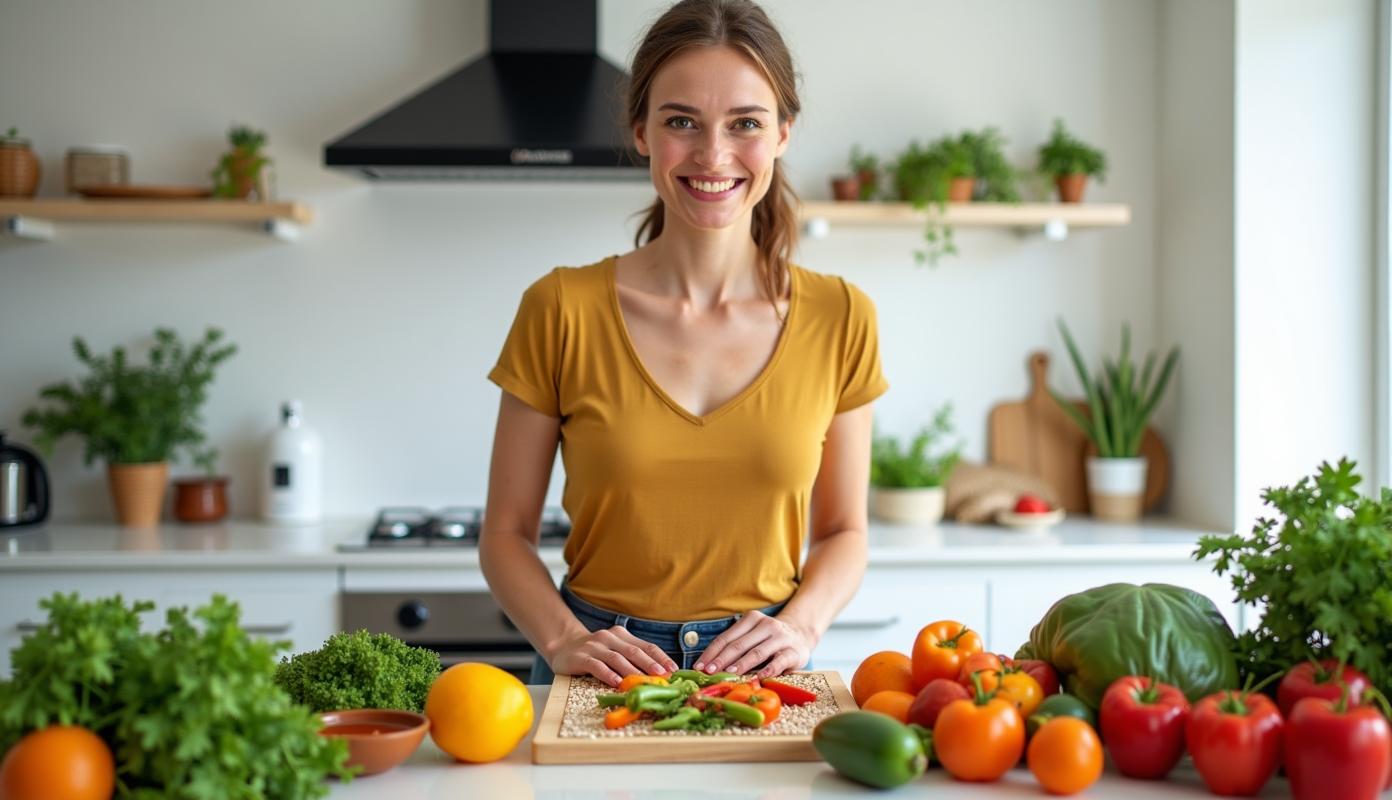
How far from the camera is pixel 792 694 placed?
4.45ft

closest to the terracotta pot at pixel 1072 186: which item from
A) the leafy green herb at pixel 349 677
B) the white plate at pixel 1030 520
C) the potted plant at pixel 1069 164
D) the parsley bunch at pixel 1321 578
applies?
the potted plant at pixel 1069 164

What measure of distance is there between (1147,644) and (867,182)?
229cm

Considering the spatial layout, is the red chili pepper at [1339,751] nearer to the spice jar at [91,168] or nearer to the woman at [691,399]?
the woman at [691,399]

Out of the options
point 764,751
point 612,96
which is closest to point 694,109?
point 764,751

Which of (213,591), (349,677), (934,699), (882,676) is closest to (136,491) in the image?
(213,591)

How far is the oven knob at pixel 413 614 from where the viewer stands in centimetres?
289

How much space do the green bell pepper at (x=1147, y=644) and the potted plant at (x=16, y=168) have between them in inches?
114

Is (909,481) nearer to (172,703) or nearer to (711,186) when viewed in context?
(711,186)

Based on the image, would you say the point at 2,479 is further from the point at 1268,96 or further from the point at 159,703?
the point at 1268,96

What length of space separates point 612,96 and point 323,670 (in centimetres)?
191

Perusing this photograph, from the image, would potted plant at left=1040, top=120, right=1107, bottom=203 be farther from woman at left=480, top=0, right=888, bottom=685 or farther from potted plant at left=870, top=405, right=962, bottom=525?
woman at left=480, top=0, right=888, bottom=685

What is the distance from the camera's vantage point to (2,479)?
10.3ft

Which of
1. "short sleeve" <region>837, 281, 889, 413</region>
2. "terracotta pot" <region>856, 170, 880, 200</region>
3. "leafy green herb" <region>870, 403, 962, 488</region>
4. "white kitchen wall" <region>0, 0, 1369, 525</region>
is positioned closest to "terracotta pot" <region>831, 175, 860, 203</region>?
"terracotta pot" <region>856, 170, 880, 200</region>

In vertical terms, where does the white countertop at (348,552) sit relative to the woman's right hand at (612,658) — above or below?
below
